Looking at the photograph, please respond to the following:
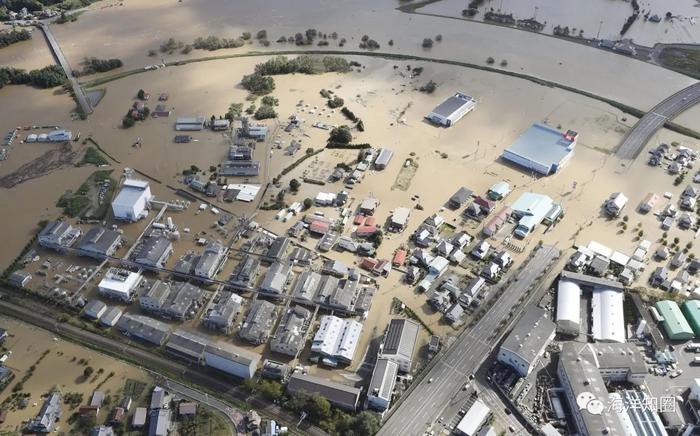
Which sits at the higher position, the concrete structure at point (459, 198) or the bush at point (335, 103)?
the bush at point (335, 103)

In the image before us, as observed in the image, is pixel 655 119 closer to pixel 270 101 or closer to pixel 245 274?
pixel 270 101

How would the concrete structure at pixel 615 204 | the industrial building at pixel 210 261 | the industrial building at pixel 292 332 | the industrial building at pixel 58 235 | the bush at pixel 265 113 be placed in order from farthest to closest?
the bush at pixel 265 113 < the concrete structure at pixel 615 204 < the industrial building at pixel 58 235 < the industrial building at pixel 210 261 < the industrial building at pixel 292 332

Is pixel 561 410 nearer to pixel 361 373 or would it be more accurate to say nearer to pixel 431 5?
pixel 361 373

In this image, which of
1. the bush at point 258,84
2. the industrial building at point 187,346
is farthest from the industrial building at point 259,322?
the bush at point 258,84

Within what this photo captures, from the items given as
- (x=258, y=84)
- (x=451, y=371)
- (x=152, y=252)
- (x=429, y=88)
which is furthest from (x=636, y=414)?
(x=258, y=84)

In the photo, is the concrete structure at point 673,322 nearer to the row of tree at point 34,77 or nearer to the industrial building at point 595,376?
the industrial building at point 595,376

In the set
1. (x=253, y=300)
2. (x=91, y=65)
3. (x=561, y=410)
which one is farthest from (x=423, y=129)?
(x=91, y=65)

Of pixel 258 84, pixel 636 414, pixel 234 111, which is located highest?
pixel 258 84
